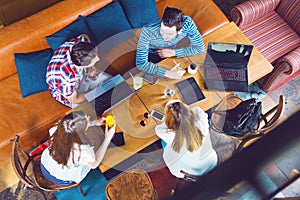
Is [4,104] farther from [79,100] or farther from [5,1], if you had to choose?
[5,1]

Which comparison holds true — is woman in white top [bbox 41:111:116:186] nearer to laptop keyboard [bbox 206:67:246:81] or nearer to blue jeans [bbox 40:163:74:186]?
blue jeans [bbox 40:163:74:186]

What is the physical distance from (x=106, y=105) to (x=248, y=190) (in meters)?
1.97

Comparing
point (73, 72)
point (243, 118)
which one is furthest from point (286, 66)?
point (73, 72)

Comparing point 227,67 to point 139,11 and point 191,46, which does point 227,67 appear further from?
point 139,11

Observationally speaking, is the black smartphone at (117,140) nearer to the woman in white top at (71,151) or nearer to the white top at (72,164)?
the woman in white top at (71,151)

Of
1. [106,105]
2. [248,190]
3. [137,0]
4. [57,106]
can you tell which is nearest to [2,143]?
[57,106]

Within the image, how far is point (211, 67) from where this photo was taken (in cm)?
257

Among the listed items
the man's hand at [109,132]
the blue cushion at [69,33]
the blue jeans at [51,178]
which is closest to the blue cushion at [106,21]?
the blue cushion at [69,33]

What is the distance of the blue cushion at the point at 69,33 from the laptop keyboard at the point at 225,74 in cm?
105

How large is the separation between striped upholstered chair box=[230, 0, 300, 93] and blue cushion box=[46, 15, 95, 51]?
1.37 metres

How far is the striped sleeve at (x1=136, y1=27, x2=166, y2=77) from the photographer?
8.45 feet

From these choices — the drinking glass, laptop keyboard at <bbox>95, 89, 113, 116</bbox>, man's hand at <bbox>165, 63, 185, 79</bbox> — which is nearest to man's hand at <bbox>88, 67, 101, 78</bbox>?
laptop keyboard at <bbox>95, 89, 113, 116</bbox>

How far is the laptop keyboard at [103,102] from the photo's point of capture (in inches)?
96.4

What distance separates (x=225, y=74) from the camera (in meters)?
2.57
